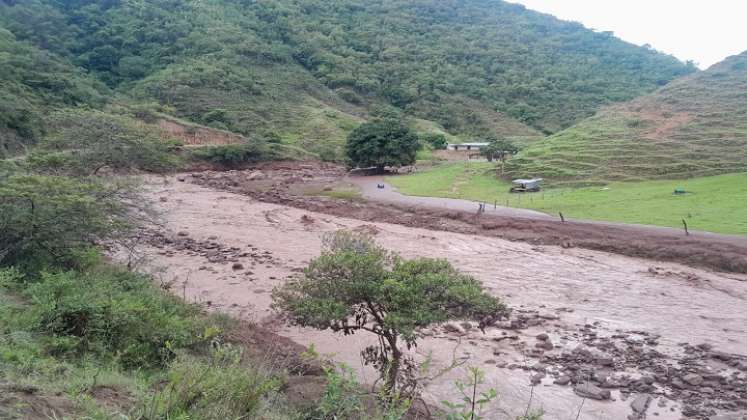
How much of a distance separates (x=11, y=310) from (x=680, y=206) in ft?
102

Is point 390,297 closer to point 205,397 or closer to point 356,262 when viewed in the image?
point 356,262

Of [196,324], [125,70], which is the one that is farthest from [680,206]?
[125,70]

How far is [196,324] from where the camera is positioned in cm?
1027

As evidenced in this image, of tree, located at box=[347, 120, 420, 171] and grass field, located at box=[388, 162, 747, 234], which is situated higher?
tree, located at box=[347, 120, 420, 171]

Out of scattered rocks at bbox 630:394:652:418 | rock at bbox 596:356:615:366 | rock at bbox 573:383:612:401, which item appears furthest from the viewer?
rock at bbox 596:356:615:366

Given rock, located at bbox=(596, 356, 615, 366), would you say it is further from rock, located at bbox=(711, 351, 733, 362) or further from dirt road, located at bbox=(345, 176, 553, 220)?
dirt road, located at bbox=(345, 176, 553, 220)

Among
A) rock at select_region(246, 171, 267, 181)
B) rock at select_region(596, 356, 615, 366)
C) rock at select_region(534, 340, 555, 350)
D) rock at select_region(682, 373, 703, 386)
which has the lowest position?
rock at select_region(534, 340, 555, 350)

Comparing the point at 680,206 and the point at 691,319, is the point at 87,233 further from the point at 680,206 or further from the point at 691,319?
the point at 680,206

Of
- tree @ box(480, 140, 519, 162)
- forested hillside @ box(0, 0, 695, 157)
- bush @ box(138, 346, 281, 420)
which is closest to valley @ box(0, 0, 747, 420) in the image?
bush @ box(138, 346, 281, 420)

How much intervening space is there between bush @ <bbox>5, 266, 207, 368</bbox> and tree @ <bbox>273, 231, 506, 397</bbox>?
97.5 inches

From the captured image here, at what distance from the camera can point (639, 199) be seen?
29766 millimetres

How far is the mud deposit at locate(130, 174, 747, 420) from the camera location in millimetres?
10430

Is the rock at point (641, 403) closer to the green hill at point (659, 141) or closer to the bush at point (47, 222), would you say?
the bush at point (47, 222)

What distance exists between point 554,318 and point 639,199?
19331 mm
